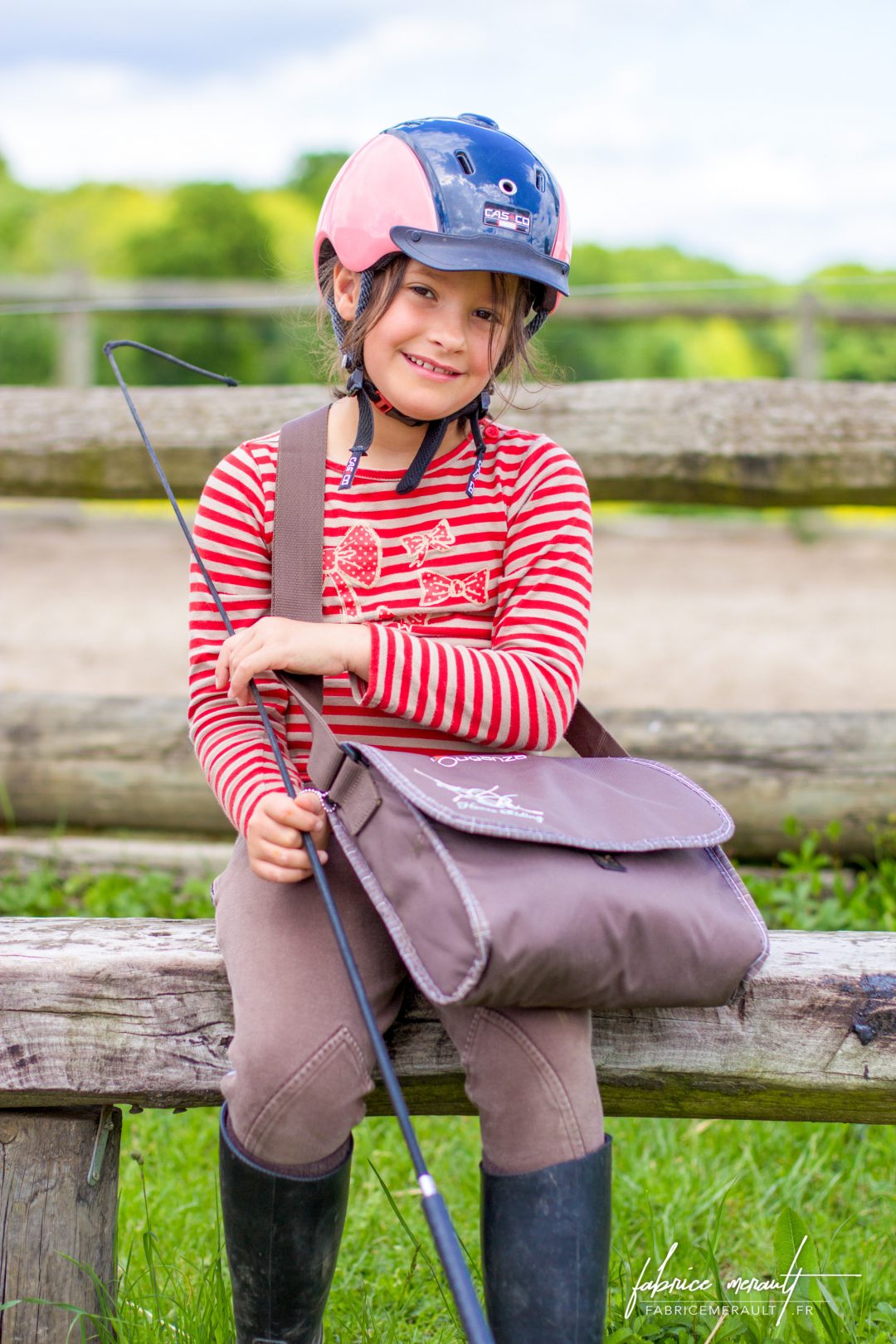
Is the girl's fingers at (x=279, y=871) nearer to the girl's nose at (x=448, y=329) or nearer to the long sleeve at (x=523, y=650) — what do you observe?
the long sleeve at (x=523, y=650)

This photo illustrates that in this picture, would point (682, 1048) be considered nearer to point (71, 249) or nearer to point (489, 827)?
point (489, 827)

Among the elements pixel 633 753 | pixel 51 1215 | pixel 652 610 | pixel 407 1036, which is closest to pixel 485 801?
pixel 407 1036

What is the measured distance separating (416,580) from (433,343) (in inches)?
13.8

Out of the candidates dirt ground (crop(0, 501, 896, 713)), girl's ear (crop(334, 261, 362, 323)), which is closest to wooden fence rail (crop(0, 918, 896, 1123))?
girl's ear (crop(334, 261, 362, 323))

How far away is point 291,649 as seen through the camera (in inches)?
69.3

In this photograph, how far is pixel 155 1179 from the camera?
2518 millimetres

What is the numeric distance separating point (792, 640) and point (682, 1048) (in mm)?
5427

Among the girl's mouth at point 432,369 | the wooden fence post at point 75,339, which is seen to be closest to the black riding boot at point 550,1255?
the girl's mouth at point 432,369

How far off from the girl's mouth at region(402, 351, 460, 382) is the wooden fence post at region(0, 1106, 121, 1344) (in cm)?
116

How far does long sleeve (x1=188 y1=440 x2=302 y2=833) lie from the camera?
192cm

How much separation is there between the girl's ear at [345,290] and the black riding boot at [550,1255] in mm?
1314

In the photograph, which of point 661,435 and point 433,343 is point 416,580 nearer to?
point 433,343

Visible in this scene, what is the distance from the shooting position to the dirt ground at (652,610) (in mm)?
5809

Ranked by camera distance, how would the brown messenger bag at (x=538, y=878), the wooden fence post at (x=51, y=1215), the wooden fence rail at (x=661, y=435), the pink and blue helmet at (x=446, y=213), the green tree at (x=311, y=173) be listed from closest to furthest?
the brown messenger bag at (x=538, y=878) < the wooden fence post at (x=51, y=1215) < the pink and blue helmet at (x=446, y=213) < the wooden fence rail at (x=661, y=435) < the green tree at (x=311, y=173)
